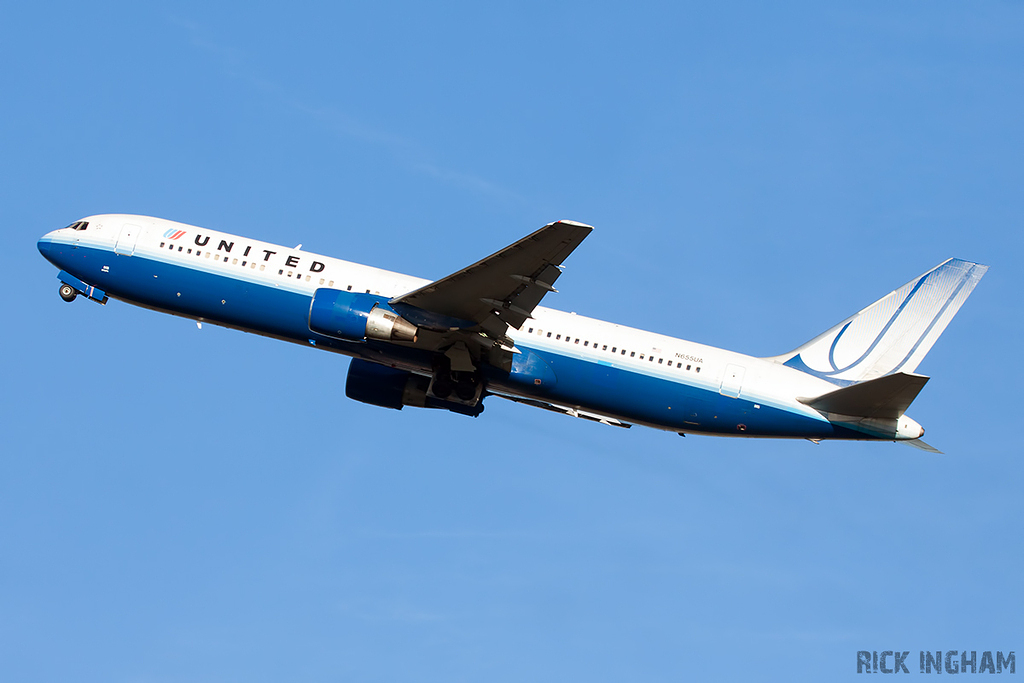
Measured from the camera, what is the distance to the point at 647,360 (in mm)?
35906

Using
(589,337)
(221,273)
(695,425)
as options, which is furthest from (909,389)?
(221,273)

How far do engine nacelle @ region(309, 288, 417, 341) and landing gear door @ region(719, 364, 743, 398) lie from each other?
11037mm

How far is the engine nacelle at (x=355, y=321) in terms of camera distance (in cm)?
3422

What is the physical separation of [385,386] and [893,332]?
19.4 meters

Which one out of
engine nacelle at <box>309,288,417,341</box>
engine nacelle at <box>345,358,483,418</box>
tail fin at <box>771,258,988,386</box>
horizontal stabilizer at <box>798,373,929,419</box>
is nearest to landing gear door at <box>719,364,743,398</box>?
horizontal stabilizer at <box>798,373,929,419</box>

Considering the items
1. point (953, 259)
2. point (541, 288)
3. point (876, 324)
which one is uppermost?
point (953, 259)

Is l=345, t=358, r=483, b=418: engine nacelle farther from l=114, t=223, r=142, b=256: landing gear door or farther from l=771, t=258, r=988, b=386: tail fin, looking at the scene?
l=771, t=258, r=988, b=386: tail fin

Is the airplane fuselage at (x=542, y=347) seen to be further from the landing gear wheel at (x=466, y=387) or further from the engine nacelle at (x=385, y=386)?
the engine nacelle at (x=385, y=386)

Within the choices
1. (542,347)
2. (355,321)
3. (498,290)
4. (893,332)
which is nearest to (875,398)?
(893,332)

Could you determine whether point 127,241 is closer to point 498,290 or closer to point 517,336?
point 498,290

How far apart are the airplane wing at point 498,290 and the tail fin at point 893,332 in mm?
10931

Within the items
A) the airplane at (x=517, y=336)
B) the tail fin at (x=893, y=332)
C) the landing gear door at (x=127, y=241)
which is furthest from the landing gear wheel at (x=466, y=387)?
the landing gear door at (x=127, y=241)

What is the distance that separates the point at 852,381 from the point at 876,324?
256cm

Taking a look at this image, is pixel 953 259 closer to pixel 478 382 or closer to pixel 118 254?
pixel 478 382
